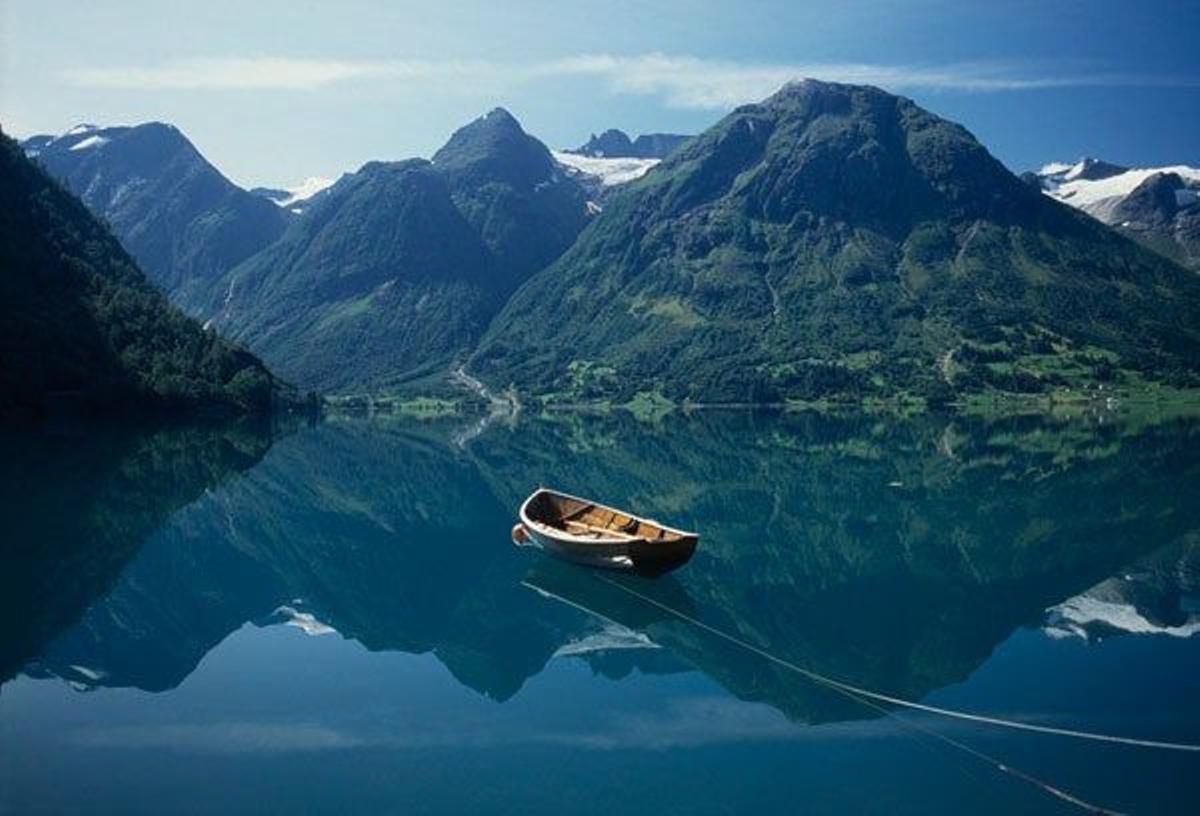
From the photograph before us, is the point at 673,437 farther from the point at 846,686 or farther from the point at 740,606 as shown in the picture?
the point at 846,686

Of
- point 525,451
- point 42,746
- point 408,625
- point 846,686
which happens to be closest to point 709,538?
point 408,625

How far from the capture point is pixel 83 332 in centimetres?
11262

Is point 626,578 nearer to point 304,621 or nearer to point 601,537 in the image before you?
point 601,537

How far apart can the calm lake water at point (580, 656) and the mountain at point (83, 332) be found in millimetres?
50640

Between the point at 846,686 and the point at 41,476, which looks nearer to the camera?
the point at 846,686

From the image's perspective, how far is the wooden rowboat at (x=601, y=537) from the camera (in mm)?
29812

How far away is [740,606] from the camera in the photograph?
29438mm

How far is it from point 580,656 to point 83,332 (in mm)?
111275

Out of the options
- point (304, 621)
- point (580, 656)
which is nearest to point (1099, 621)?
point (580, 656)

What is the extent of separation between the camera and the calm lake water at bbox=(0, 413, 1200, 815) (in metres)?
16.3

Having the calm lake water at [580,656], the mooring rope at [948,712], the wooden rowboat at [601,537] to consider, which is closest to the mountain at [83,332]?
the calm lake water at [580,656]

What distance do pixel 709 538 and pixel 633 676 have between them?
21.1 m

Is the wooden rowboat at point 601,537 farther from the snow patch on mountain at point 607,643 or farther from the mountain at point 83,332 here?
the mountain at point 83,332

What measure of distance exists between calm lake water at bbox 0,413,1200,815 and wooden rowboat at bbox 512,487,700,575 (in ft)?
3.43
